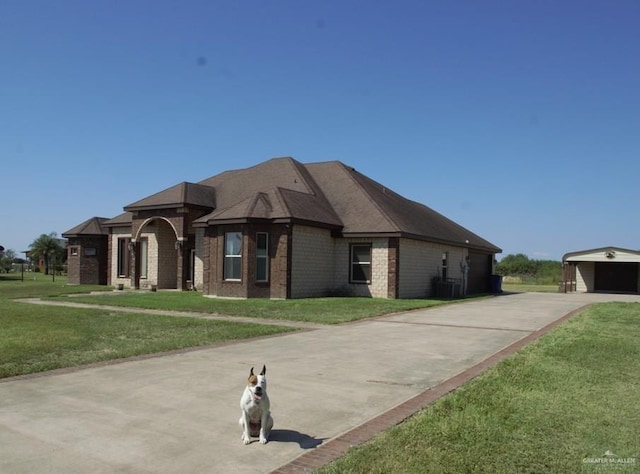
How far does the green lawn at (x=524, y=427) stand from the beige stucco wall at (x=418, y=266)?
15.9 metres

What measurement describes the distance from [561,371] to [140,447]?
255 inches

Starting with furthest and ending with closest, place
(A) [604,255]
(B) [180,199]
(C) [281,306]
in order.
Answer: (A) [604,255] → (B) [180,199] → (C) [281,306]

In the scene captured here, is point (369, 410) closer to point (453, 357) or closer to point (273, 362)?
point (273, 362)

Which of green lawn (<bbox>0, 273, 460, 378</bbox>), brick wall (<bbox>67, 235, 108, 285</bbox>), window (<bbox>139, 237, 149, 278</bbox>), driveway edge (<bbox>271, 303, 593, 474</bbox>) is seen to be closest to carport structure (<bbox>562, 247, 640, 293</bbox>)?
green lawn (<bbox>0, 273, 460, 378</bbox>)

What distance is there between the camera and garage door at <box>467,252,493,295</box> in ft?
119

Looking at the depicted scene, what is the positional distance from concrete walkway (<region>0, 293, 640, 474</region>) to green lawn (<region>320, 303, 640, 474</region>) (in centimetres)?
62

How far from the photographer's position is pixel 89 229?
34406mm

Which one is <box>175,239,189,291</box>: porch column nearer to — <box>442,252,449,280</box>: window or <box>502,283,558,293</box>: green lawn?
<box>442,252,449,280</box>: window

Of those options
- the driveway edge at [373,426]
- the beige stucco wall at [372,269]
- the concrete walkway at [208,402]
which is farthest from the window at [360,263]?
the driveway edge at [373,426]

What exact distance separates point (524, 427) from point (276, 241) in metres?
17.8

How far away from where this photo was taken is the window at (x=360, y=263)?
1001 inches

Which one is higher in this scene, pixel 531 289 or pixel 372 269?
pixel 372 269

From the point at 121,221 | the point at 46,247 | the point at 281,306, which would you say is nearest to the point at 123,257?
the point at 121,221

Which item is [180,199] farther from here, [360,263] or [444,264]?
[444,264]
